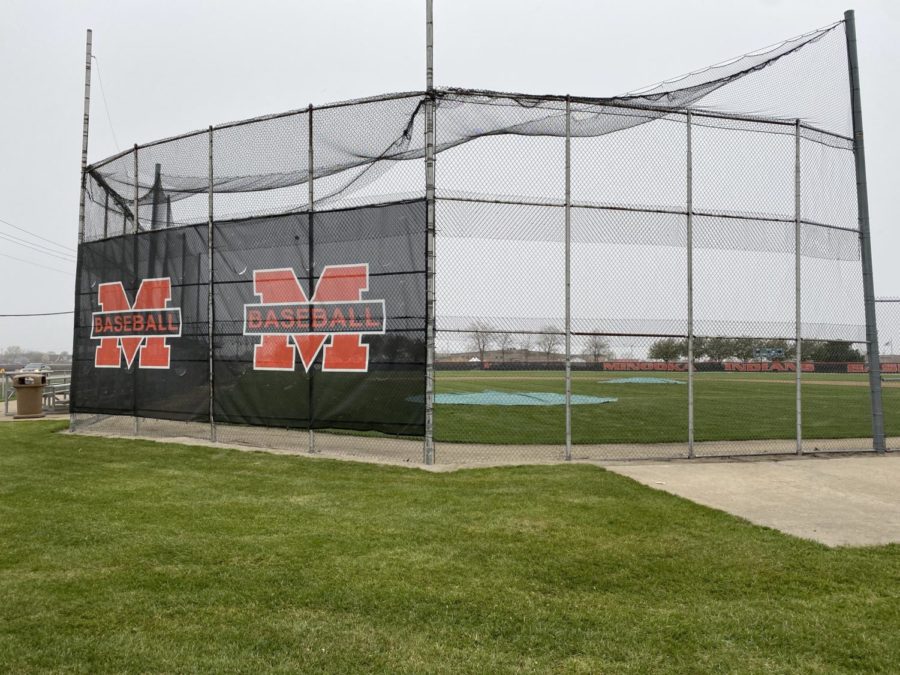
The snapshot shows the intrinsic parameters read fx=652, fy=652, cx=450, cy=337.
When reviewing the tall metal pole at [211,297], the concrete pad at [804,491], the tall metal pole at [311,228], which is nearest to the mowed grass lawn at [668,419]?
the tall metal pole at [311,228]

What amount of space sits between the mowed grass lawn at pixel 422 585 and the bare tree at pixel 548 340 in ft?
6.97

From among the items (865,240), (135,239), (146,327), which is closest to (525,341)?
(865,240)

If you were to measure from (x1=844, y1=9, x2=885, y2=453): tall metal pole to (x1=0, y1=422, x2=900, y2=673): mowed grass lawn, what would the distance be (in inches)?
185

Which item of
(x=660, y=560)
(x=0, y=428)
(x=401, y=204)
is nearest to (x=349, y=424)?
(x=401, y=204)

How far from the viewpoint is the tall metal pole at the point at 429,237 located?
750 centimetres

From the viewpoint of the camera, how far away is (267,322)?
28.9 feet

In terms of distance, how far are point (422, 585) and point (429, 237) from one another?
4.67 meters

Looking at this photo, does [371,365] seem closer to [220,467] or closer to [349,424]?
[349,424]

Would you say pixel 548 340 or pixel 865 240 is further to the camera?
pixel 865 240

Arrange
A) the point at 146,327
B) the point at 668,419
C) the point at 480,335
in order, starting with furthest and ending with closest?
1. the point at 668,419
2. the point at 146,327
3. the point at 480,335

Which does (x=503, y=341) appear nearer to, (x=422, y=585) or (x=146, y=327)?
(x=422, y=585)

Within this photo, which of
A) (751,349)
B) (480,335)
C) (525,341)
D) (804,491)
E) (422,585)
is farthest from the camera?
(751,349)

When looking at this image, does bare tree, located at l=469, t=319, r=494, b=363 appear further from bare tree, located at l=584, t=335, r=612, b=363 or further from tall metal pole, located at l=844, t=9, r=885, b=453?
tall metal pole, located at l=844, t=9, r=885, b=453

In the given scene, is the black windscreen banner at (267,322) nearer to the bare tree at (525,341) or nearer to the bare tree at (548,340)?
the bare tree at (525,341)
